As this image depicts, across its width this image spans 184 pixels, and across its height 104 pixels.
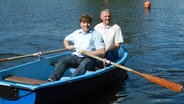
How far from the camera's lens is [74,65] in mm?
7781

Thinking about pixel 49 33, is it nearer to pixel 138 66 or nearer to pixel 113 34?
pixel 138 66

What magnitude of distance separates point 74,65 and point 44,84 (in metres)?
1.68

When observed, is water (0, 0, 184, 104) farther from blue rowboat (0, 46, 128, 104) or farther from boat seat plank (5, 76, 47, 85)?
boat seat plank (5, 76, 47, 85)

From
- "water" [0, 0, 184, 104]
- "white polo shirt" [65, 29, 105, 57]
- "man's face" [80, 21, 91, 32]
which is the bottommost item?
"water" [0, 0, 184, 104]

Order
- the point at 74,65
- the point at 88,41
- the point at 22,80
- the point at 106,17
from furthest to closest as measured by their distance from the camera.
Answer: the point at 106,17 → the point at 74,65 → the point at 88,41 → the point at 22,80

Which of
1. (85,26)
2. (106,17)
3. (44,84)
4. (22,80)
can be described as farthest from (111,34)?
(44,84)

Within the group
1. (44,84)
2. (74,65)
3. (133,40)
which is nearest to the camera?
(44,84)

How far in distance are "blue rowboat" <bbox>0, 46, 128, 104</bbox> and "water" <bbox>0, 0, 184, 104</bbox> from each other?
508 millimetres

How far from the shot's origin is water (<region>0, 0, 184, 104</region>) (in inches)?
326

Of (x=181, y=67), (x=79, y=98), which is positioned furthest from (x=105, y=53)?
(x=181, y=67)

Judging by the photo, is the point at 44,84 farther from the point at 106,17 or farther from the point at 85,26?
the point at 106,17

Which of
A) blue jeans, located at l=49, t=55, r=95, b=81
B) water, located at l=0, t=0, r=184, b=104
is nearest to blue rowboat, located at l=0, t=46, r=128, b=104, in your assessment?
blue jeans, located at l=49, t=55, r=95, b=81

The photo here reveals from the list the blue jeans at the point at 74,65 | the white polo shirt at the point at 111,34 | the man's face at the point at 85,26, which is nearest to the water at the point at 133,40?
the blue jeans at the point at 74,65

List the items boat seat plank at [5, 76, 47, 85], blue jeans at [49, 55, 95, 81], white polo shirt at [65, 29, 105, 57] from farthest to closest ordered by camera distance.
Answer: white polo shirt at [65, 29, 105, 57]
blue jeans at [49, 55, 95, 81]
boat seat plank at [5, 76, 47, 85]
